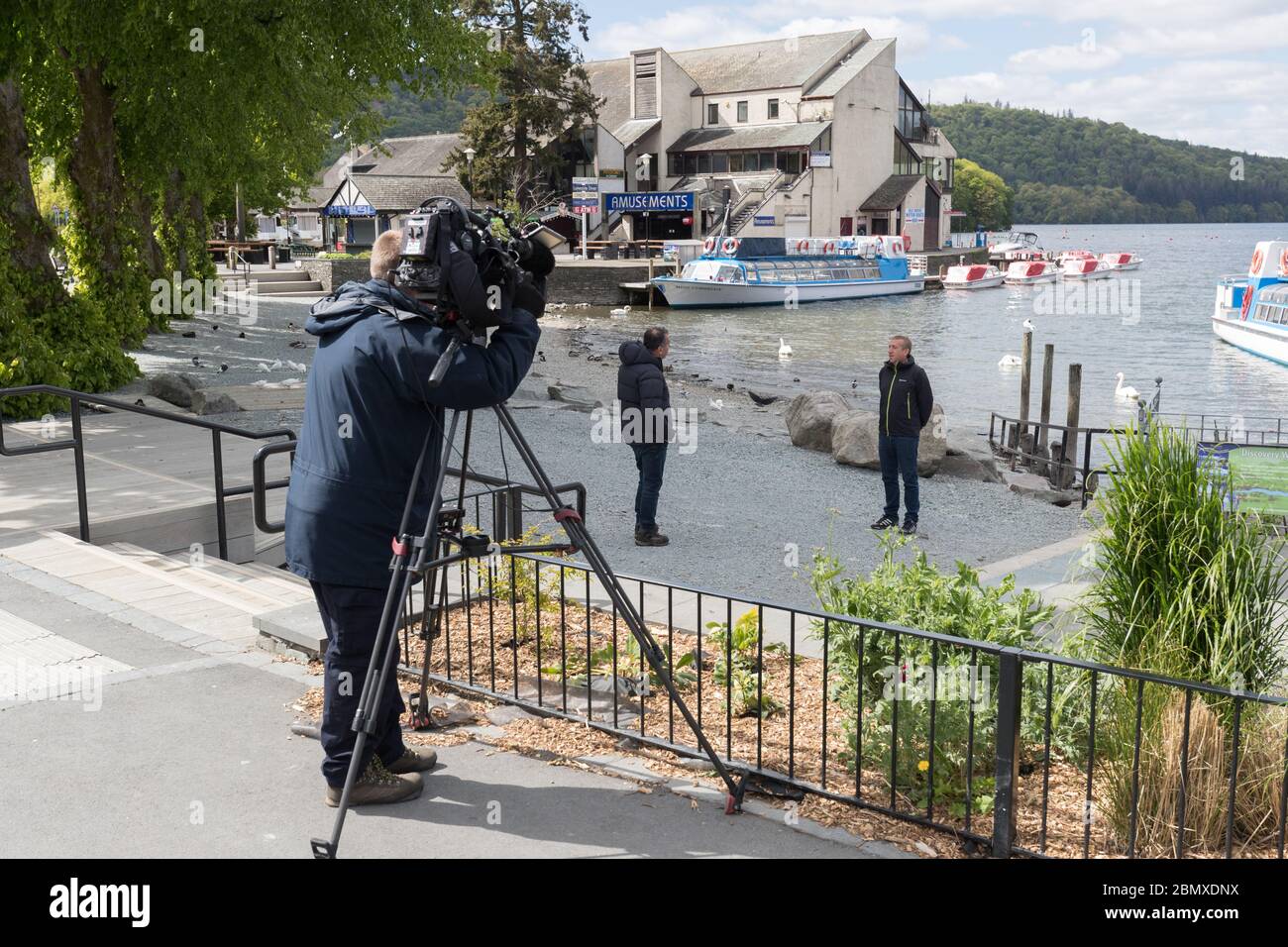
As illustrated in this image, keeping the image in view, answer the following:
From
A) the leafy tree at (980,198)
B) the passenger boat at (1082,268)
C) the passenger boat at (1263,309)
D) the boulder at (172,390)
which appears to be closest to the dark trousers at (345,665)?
the boulder at (172,390)

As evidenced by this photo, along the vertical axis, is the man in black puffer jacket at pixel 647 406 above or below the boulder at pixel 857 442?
above

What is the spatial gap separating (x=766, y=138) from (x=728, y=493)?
204 feet

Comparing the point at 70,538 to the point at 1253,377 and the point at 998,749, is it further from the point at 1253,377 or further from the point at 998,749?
the point at 1253,377

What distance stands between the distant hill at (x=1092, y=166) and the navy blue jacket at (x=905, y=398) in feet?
504

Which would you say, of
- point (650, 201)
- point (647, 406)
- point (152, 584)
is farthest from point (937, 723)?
point (650, 201)

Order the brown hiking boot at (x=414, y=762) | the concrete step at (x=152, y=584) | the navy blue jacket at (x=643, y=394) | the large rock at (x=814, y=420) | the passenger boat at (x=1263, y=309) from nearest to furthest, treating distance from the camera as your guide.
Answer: the brown hiking boot at (x=414, y=762), the concrete step at (x=152, y=584), the navy blue jacket at (x=643, y=394), the large rock at (x=814, y=420), the passenger boat at (x=1263, y=309)

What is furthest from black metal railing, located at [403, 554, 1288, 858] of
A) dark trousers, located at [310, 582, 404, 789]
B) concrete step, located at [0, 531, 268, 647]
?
concrete step, located at [0, 531, 268, 647]

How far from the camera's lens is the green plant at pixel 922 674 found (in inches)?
187

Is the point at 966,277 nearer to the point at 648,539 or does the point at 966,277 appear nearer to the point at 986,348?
the point at 986,348

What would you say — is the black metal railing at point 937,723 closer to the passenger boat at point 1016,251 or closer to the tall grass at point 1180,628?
the tall grass at point 1180,628

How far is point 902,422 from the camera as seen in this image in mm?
12297

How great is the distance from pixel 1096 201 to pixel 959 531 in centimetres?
18159
